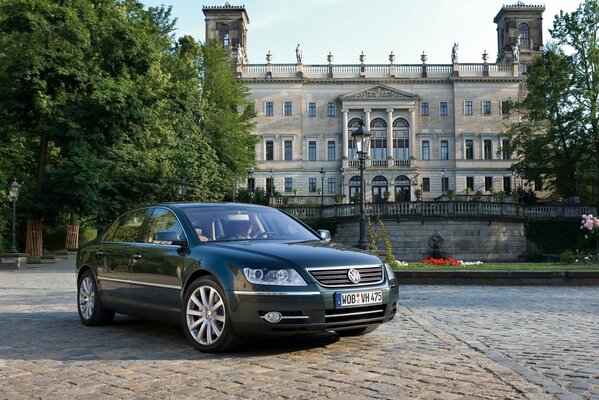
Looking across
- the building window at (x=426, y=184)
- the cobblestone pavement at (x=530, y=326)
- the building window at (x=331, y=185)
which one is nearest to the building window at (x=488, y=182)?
the building window at (x=426, y=184)

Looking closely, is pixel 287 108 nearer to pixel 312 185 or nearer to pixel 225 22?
pixel 312 185

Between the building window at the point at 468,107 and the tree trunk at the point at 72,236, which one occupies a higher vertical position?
the building window at the point at 468,107

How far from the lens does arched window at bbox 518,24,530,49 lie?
294 ft

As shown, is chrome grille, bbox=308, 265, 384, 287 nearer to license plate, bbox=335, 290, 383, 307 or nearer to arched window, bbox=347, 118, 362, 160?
license plate, bbox=335, 290, 383, 307

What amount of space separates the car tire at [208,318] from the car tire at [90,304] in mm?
2299

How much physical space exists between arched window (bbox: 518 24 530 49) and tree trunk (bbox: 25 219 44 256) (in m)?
74.8

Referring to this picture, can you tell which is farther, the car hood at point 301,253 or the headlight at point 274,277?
the car hood at point 301,253

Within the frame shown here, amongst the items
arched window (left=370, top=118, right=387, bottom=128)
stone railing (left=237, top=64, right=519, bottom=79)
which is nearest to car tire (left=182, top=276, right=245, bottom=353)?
arched window (left=370, top=118, right=387, bottom=128)

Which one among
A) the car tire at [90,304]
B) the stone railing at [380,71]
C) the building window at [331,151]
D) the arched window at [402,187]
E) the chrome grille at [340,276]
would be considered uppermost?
the stone railing at [380,71]

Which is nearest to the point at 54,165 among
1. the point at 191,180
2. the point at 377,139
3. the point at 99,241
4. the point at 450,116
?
the point at 191,180

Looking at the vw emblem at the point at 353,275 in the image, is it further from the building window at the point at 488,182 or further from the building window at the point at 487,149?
the building window at the point at 487,149

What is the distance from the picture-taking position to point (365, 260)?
7.00 meters

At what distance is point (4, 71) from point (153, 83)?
7.03 meters

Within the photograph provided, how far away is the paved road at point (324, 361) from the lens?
5.18 m
